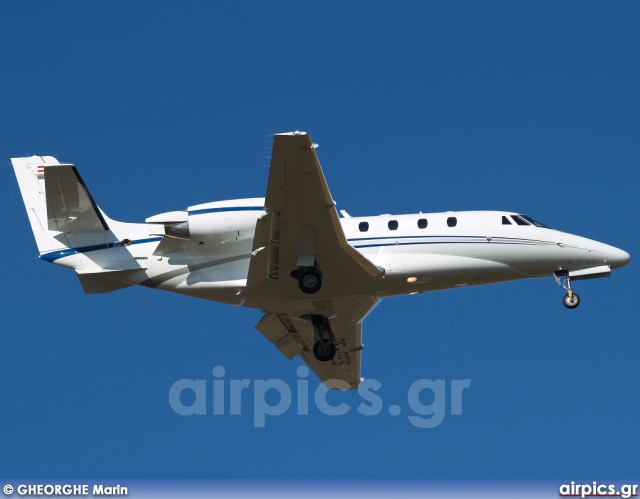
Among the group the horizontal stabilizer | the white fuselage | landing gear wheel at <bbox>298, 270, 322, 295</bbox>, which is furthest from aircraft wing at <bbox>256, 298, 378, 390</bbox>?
the horizontal stabilizer

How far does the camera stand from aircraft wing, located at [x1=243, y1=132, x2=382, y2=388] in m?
24.3

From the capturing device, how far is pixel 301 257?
26.4 meters

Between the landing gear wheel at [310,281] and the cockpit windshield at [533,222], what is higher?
the cockpit windshield at [533,222]

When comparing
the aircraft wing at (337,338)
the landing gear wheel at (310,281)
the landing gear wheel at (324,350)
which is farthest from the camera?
the aircraft wing at (337,338)

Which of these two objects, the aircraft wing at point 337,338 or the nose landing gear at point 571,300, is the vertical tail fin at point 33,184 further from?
the nose landing gear at point 571,300

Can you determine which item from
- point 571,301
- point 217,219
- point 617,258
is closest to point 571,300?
point 571,301

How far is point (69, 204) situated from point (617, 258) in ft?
42.6

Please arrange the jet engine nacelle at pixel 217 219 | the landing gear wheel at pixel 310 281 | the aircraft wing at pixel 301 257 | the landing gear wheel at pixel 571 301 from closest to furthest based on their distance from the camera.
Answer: the aircraft wing at pixel 301 257, the jet engine nacelle at pixel 217 219, the landing gear wheel at pixel 310 281, the landing gear wheel at pixel 571 301

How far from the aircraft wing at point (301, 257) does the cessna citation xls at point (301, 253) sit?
4cm

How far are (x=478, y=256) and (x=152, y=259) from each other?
25.2ft

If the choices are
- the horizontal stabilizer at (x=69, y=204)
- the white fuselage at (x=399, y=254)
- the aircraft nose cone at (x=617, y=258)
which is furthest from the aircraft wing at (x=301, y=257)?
the aircraft nose cone at (x=617, y=258)

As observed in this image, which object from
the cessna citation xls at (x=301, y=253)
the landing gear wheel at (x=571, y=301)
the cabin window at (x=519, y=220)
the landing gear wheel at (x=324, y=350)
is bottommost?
the landing gear wheel at (x=324, y=350)

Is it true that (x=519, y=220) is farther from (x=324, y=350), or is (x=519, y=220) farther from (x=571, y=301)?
(x=324, y=350)

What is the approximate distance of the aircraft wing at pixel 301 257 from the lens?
79.9 feet
